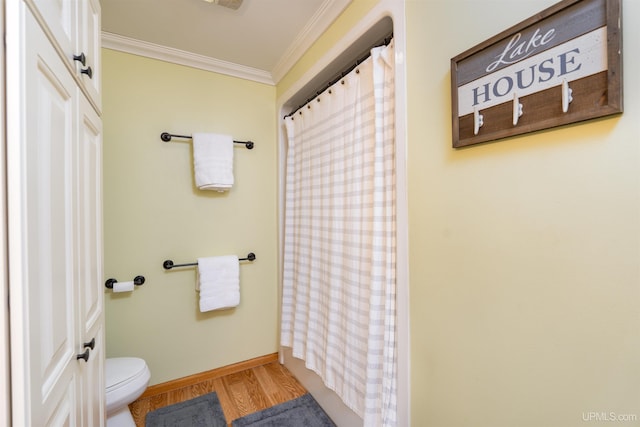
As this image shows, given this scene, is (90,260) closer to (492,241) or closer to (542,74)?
(492,241)

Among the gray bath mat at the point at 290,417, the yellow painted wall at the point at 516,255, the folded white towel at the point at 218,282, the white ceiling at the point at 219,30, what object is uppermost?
the white ceiling at the point at 219,30

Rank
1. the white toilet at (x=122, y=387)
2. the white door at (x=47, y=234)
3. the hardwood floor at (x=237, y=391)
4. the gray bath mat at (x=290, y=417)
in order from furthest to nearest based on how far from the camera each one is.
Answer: the hardwood floor at (x=237, y=391), the gray bath mat at (x=290, y=417), the white toilet at (x=122, y=387), the white door at (x=47, y=234)

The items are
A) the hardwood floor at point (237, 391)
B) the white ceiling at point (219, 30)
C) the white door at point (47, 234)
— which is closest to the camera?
the white door at point (47, 234)

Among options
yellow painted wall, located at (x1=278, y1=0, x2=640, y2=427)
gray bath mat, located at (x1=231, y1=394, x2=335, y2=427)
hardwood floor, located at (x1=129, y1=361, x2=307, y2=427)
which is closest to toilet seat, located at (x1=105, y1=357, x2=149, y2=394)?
hardwood floor, located at (x1=129, y1=361, x2=307, y2=427)

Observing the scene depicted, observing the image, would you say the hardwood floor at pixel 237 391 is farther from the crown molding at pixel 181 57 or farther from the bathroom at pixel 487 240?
the crown molding at pixel 181 57

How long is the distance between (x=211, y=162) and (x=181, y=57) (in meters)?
0.79

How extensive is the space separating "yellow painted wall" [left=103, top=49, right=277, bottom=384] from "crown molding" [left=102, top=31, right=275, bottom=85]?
0.04 m

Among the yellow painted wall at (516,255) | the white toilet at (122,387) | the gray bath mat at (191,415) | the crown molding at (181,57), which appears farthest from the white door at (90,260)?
the yellow painted wall at (516,255)

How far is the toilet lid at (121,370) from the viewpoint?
1.48 m

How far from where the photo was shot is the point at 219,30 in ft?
5.78

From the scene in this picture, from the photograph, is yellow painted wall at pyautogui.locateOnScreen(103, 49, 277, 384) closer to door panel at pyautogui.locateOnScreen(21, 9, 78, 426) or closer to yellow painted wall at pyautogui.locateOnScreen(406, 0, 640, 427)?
door panel at pyautogui.locateOnScreen(21, 9, 78, 426)

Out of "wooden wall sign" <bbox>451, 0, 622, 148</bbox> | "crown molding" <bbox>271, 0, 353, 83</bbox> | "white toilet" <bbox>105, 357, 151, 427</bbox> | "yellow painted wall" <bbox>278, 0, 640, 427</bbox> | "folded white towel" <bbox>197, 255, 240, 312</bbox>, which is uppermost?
"crown molding" <bbox>271, 0, 353, 83</bbox>

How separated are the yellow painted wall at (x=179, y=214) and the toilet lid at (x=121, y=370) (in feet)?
0.87

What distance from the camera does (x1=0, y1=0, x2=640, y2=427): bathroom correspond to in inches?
24.2
